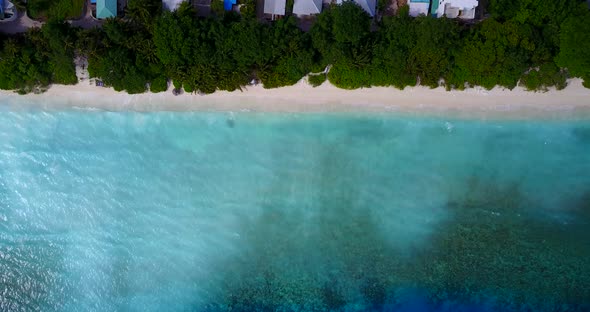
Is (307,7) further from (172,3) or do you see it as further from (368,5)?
(172,3)

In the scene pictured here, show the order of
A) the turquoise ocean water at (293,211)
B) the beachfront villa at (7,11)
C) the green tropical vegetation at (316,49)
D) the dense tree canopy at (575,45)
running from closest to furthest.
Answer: the dense tree canopy at (575,45), the green tropical vegetation at (316,49), the beachfront villa at (7,11), the turquoise ocean water at (293,211)

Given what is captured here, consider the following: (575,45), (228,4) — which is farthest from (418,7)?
(228,4)

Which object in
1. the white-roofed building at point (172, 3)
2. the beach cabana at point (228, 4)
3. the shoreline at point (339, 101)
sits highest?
the beach cabana at point (228, 4)

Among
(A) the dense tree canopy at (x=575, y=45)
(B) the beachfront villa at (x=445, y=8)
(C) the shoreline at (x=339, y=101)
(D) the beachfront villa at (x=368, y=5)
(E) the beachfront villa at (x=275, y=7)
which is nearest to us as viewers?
(A) the dense tree canopy at (x=575, y=45)

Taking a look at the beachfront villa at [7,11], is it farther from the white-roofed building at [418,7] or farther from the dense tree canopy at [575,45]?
the dense tree canopy at [575,45]

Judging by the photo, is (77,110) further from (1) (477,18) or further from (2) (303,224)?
(1) (477,18)

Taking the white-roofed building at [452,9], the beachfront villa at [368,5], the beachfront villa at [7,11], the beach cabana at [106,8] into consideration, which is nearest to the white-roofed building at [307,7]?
the beachfront villa at [368,5]

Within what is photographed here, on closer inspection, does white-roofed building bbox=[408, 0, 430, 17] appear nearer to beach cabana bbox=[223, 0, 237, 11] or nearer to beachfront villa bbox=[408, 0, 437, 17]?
beachfront villa bbox=[408, 0, 437, 17]

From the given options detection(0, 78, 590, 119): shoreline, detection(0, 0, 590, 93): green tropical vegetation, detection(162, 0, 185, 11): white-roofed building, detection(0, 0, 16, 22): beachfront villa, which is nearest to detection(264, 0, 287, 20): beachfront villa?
detection(0, 0, 590, 93): green tropical vegetation
